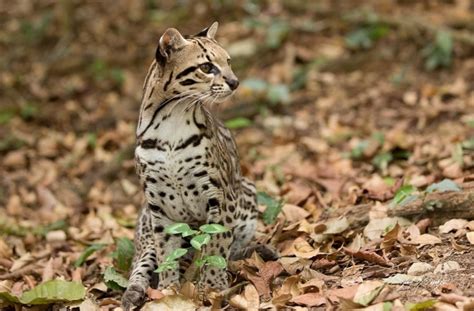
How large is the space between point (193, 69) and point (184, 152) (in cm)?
59

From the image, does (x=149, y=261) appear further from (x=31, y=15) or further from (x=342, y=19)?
(x=31, y=15)

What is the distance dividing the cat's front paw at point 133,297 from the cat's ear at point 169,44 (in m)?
1.64

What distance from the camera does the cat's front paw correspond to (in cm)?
558

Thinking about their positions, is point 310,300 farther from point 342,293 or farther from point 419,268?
point 419,268

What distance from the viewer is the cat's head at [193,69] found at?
543 cm

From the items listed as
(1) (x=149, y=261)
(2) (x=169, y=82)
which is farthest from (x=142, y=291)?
(2) (x=169, y=82)

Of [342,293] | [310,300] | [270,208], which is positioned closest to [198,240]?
[310,300]

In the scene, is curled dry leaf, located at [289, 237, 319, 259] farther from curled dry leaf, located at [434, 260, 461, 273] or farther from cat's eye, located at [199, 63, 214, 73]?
cat's eye, located at [199, 63, 214, 73]

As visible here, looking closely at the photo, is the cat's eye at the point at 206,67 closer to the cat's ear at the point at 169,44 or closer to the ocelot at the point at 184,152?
the ocelot at the point at 184,152

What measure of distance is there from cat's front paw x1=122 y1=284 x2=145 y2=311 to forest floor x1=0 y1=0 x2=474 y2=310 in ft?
0.24

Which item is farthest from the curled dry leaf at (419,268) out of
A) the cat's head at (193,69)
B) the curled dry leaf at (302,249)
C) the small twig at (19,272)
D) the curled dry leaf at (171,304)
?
the small twig at (19,272)

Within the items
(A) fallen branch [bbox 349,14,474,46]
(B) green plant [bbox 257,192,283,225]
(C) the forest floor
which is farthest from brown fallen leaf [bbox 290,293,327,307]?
(A) fallen branch [bbox 349,14,474,46]

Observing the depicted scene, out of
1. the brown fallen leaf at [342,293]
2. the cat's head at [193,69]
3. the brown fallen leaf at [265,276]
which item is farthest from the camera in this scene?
the brown fallen leaf at [265,276]

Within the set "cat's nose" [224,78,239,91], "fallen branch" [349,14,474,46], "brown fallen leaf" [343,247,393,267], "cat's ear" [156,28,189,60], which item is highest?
"cat's ear" [156,28,189,60]
